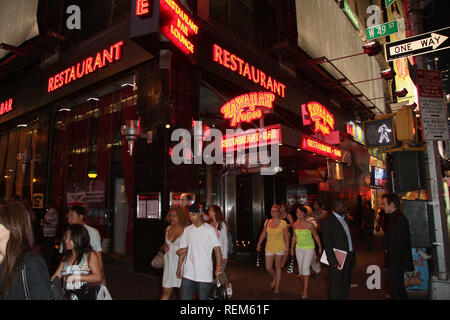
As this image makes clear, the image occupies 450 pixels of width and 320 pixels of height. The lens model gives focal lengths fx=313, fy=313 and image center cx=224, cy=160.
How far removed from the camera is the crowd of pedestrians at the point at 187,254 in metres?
2.61

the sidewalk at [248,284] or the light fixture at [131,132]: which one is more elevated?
the light fixture at [131,132]

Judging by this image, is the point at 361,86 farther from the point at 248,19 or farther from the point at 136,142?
the point at 136,142

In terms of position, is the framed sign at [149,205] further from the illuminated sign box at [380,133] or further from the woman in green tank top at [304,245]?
the illuminated sign box at [380,133]

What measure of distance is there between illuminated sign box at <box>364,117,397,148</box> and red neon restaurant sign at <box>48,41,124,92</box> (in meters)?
8.07

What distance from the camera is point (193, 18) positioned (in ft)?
31.1

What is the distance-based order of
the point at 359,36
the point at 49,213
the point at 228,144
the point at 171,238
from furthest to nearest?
the point at 359,36
the point at 228,144
the point at 49,213
the point at 171,238

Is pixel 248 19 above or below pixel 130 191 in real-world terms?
above

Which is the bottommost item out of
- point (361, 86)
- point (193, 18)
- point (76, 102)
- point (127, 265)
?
point (127, 265)

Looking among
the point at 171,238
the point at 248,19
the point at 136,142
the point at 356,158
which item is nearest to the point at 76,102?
the point at 136,142

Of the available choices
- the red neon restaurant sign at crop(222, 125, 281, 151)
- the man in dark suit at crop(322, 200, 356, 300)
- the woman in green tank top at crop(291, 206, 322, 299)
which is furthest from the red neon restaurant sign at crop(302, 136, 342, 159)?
the man in dark suit at crop(322, 200, 356, 300)

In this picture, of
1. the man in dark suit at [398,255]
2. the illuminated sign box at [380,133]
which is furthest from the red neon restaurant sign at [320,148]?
the man in dark suit at [398,255]

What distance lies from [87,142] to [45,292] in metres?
10.9

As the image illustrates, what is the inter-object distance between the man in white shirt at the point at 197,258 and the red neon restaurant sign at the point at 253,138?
17.1 feet

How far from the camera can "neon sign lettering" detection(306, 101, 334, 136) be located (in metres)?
Result: 11.8
